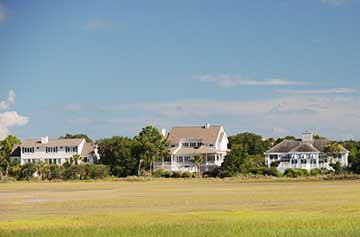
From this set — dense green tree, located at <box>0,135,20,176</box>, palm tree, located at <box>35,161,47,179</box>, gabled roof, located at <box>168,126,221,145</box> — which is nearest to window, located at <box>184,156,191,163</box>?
gabled roof, located at <box>168,126,221,145</box>

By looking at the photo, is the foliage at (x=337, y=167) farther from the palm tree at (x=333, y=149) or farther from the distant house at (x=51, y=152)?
the distant house at (x=51, y=152)

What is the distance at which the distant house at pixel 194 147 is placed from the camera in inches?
5330

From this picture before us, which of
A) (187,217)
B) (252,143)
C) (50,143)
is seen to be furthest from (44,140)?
(187,217)

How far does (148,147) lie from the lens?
12681 cm

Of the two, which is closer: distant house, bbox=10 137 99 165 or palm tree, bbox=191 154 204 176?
palm tree, bbox=191 154 204 176

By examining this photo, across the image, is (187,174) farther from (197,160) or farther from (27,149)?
(27,149)

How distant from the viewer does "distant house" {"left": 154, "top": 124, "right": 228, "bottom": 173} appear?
444 feet

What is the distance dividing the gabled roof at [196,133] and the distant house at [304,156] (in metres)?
11.2

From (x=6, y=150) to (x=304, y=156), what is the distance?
191 ft

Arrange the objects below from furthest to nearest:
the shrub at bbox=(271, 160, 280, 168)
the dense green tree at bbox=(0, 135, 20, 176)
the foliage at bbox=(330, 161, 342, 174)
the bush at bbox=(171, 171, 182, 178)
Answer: the dense green tree at bbox=(0, 135, 20, 176) → the shrub at bbox=(271, 160, 280, 168) → the bush at bbox=(171, 171, 182, 178) → the foliage at bbox=(330, 161, 342, 174)

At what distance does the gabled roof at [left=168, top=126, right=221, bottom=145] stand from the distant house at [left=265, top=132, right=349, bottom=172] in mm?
11163

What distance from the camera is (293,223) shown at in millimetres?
36812

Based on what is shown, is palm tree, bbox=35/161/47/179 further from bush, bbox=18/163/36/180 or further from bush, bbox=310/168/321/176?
bush, bbox=310/168/321/176

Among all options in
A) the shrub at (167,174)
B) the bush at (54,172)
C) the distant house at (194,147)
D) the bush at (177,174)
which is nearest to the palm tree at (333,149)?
the distant house at (194,147)
